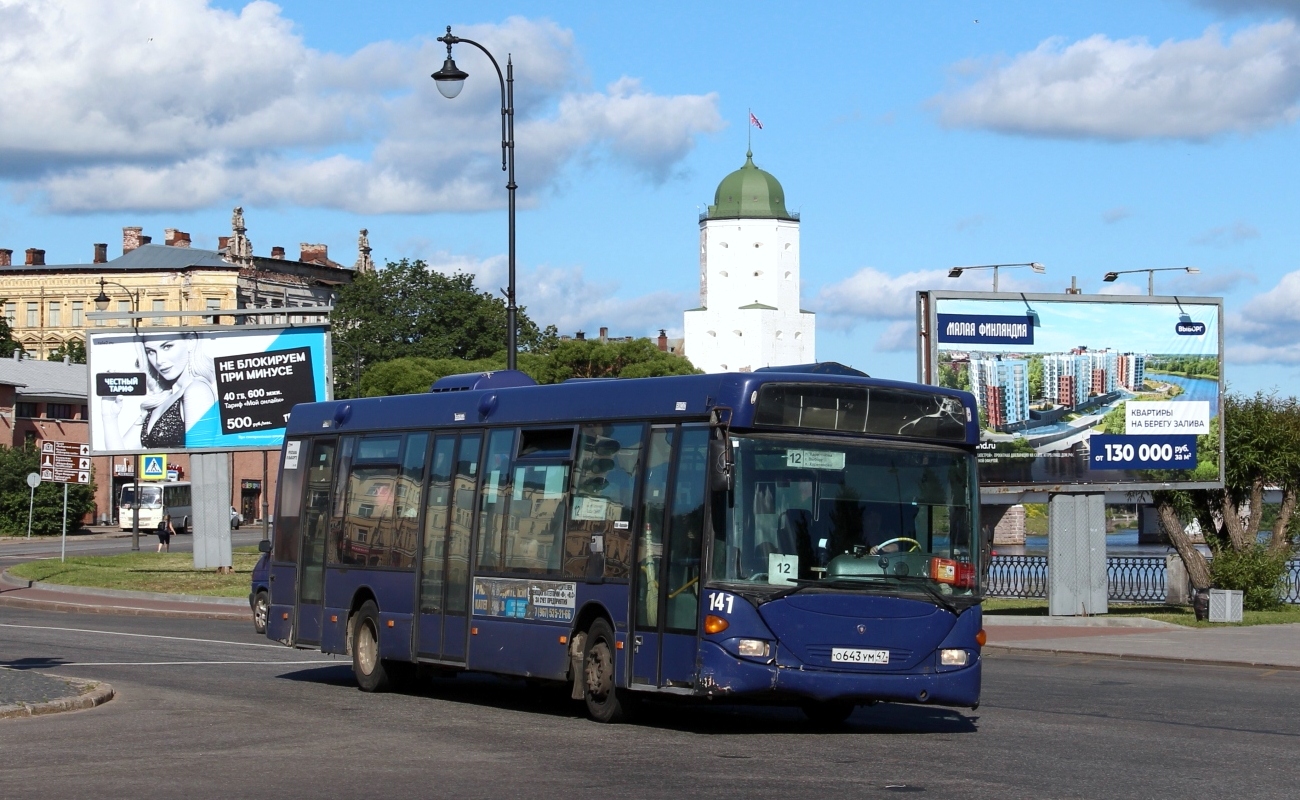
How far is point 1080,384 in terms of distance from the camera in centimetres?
3091

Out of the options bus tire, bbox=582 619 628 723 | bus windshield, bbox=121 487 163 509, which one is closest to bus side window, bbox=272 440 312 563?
bus tire, bbox=582 619 628 723

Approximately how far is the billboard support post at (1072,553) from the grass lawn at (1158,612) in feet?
3.37

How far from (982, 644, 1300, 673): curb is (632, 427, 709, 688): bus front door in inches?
448

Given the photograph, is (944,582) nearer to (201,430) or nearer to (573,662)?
(573,662)

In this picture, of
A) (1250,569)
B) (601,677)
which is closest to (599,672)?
(601,677)

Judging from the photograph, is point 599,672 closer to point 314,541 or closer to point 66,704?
point 66,704

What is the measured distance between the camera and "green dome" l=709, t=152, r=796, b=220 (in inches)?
6535

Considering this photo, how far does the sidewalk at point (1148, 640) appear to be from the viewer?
23625 millimetres

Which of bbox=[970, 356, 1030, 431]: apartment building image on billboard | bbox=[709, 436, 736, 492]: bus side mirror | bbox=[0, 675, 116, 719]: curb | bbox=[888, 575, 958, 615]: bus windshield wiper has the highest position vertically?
bbox=[970, 356, 1030, 431]: apartment building image on billboard

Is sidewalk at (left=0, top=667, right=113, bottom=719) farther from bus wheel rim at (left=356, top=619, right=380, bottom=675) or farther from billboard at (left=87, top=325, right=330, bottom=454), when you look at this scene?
billboard at (left=87, top=325, right=330, bottom=454)

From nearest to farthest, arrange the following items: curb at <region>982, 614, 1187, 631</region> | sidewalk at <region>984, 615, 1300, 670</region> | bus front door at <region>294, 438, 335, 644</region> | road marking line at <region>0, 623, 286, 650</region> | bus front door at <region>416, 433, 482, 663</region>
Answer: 1. bus front door at <region>416, 433, 482, 663</region>
2. bus front door at <region>294, 438, 335, 644</region>
3. sidewalk at <region>984, 615, 1300, 670</region>
4. road marking line at <region>0, 623, 286, 650</region>
5. curb at <region>982, 614, 1187, 631</region>

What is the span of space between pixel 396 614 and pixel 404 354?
10453cm

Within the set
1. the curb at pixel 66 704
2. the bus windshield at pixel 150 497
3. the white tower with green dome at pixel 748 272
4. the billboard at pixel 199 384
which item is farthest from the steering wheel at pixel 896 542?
the white tower with green dome at pixel 748 272

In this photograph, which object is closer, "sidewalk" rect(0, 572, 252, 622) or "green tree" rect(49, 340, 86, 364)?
"sidewalk" rect(0, 572, 252, 622)
